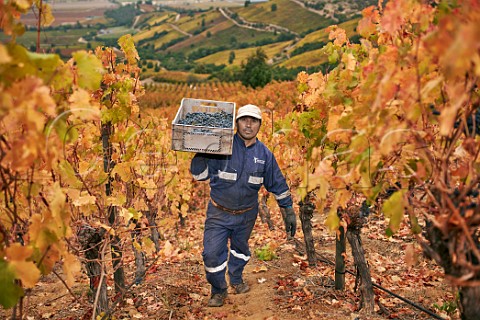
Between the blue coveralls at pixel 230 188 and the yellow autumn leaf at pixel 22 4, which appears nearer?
the yellow autumn leaf at pixel 22 4

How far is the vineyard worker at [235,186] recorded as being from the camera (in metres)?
4.79

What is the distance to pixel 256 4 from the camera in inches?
6117

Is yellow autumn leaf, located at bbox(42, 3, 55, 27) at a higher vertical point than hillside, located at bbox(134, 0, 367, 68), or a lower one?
lower

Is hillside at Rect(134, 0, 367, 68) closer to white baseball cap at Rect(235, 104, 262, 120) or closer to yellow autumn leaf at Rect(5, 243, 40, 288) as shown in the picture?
white baseball cap at Rect(235, 104, 262, 120)

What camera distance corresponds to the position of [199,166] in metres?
4.69

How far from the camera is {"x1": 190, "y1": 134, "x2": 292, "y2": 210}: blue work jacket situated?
4785mm

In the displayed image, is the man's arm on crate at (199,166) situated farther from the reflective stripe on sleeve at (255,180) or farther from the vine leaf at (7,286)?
the vine leaf at (7,286)

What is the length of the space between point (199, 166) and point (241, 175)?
470mm

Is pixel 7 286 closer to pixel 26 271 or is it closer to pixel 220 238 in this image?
pixel 26 271

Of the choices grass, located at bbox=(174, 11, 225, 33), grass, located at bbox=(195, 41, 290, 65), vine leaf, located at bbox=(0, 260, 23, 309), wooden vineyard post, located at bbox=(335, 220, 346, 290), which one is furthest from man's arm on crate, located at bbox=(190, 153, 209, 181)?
grass, located at bbox=(174, 11, 225, 33)

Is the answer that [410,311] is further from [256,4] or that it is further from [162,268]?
[256,4]

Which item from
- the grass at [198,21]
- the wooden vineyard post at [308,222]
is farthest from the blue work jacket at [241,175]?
the grass at [198,21]

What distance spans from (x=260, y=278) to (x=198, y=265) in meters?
1.48

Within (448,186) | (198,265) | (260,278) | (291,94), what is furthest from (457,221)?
(291,94)
